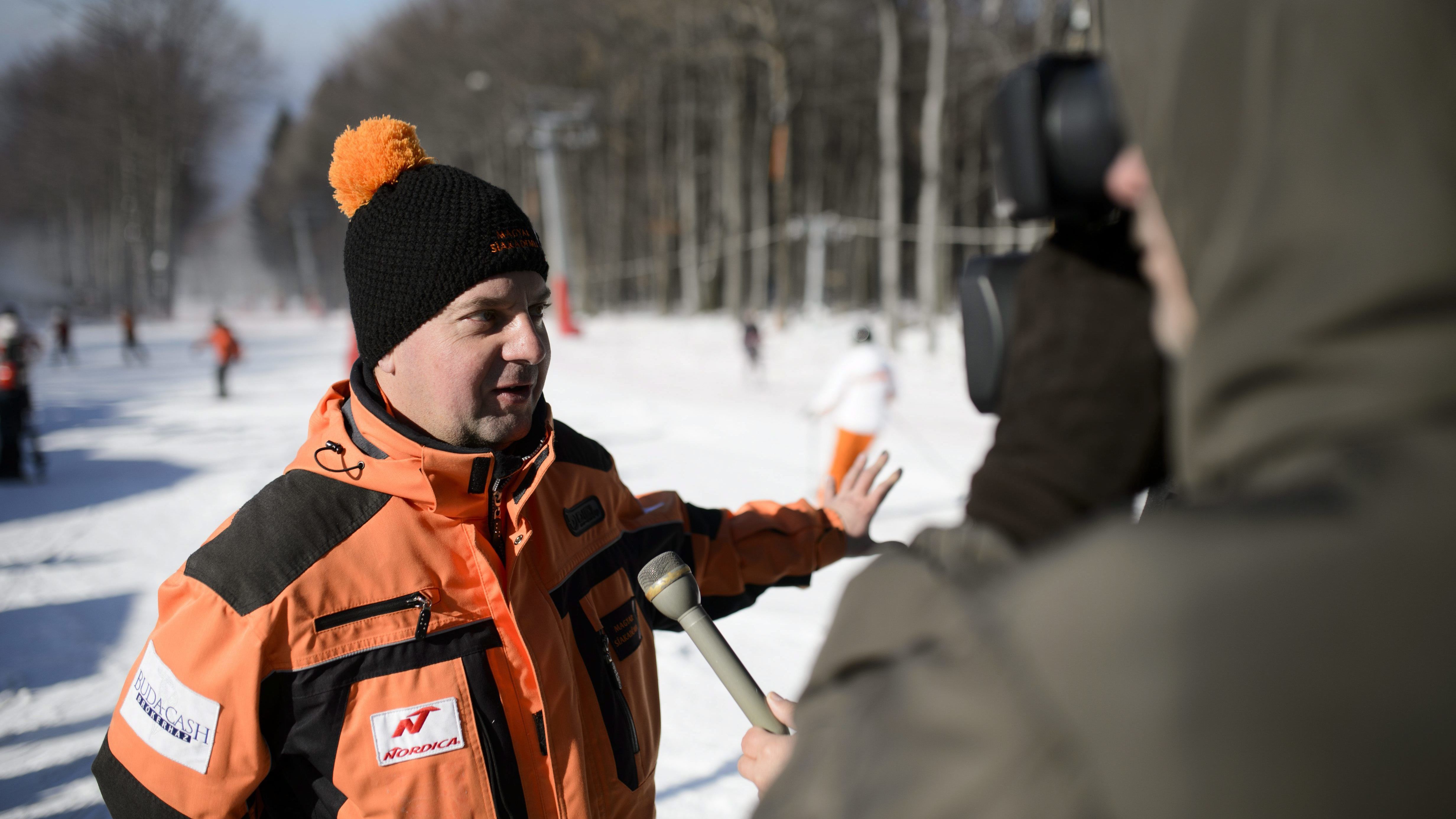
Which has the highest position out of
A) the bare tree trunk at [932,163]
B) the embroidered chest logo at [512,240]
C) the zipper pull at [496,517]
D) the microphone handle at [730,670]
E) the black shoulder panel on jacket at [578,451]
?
the bare tree trunk at [932,163]

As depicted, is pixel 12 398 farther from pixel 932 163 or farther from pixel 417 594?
pixel 932 163

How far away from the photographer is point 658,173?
97.5 feet

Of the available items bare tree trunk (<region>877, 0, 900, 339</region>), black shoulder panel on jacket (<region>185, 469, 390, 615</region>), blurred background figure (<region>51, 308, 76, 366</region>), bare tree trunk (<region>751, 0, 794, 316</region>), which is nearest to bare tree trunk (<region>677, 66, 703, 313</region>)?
bare tree trunk (<region>751, 0, 794, 316</region>)

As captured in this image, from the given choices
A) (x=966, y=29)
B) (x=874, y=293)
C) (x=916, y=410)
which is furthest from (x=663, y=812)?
(x=874, y=293)

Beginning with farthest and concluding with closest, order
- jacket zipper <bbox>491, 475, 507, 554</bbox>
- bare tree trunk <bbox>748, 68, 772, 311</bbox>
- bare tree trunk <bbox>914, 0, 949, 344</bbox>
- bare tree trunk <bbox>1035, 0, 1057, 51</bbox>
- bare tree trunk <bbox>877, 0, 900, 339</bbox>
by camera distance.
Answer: bare tree trunk <bbox>748, 68, 772, 311</bbox>
bare tree trunk <bbox>877, 0, 900, 339</bbox>
bare tree trunk <bbox>914, 0, 949, 344</bbox>
bare tree trunk <bbox>1035, 0, 1057, 51</bbox>
jacket zipper <bbox>491, 475, 507, 554</bbox>

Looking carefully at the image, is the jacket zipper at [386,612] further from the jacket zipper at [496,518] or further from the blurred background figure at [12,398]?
the blurred background figure at [12,398]

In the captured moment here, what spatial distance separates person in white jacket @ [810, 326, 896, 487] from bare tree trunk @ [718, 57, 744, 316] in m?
15.7

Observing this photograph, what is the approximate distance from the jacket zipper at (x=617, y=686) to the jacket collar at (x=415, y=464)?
0.35 m

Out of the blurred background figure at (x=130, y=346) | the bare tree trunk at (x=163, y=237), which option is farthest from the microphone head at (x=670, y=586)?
the bare tree trunk at (x=163, y=237)

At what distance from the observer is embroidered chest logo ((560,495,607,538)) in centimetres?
174

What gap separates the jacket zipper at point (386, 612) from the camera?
1.39 m

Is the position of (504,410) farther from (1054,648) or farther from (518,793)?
(1054,648)

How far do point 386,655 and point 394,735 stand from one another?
5.4 inches

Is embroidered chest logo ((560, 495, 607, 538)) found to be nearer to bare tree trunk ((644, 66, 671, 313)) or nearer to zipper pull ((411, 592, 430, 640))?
zipper pull ((411, 592, 430, 640))
